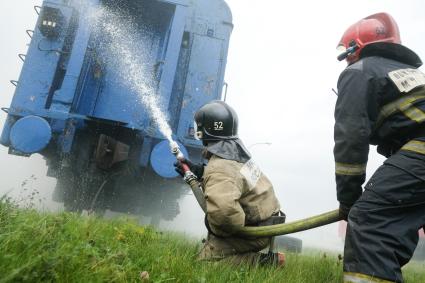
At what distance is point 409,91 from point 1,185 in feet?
23.9

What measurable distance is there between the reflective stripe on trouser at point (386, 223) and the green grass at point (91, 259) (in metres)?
0.50

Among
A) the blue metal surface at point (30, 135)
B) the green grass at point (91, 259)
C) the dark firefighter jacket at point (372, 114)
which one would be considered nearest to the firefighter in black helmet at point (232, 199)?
the green grass at point (91, 259)

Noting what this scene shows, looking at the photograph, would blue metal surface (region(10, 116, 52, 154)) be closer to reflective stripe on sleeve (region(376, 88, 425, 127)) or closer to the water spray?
the water spray

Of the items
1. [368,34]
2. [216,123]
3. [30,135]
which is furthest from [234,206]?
[30,135]

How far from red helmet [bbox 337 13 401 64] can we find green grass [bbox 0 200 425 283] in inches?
62.2

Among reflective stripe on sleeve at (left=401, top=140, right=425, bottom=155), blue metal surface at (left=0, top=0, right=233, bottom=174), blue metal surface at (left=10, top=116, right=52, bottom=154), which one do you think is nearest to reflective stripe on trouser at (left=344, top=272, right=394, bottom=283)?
reflective stripe on sleeve at (left=401, top=140, right=425, bottom=155)

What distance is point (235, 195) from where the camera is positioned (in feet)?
7.59

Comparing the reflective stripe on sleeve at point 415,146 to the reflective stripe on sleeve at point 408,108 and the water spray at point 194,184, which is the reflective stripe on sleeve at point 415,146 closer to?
the reflective stripe on sleeve at point 408,108

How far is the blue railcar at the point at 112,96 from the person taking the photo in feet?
13.3

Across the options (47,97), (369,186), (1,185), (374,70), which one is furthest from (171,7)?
(1,185)

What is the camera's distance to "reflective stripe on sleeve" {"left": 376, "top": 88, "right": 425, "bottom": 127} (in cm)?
195

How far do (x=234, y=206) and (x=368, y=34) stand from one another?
152cm

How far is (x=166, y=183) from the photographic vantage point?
4781 mm

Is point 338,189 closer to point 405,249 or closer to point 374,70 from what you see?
point 405,249
